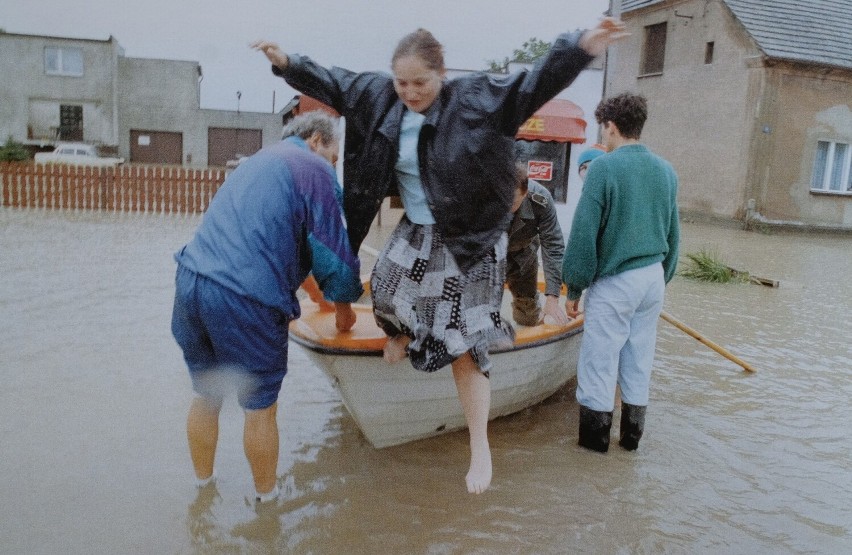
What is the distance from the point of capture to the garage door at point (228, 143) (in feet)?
132

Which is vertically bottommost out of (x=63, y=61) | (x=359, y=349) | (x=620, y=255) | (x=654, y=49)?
(x=359, y=349)

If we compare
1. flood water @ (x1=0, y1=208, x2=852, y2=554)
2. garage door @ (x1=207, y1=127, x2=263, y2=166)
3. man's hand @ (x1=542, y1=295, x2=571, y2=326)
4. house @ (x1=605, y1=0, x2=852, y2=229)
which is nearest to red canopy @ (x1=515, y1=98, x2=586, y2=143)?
flood water @ (x1=0, y1=208, x2=852, y2=554)

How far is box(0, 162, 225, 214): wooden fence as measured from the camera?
1709 cm

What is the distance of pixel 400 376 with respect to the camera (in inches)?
144

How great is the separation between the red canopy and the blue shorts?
31.2ft

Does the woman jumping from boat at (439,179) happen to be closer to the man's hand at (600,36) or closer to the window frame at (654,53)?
the man's hand at (600,36)

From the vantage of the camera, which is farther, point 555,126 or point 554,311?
point 555,126

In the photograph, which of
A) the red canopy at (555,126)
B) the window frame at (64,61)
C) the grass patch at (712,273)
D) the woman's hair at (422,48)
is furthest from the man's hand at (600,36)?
the window frame at (64,61)

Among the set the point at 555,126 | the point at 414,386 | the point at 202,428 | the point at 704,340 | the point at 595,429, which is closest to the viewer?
the point at 202,428

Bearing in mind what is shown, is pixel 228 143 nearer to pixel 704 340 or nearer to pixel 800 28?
pixel 800 28

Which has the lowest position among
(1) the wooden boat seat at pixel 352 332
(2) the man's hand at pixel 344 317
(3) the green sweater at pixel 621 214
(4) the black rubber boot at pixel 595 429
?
(4) the black rubber boot at pixel 595 429

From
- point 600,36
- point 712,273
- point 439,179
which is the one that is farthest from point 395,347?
point 712,273

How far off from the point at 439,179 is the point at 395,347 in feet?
2.85

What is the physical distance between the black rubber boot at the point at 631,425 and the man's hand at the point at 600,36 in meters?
2.24
